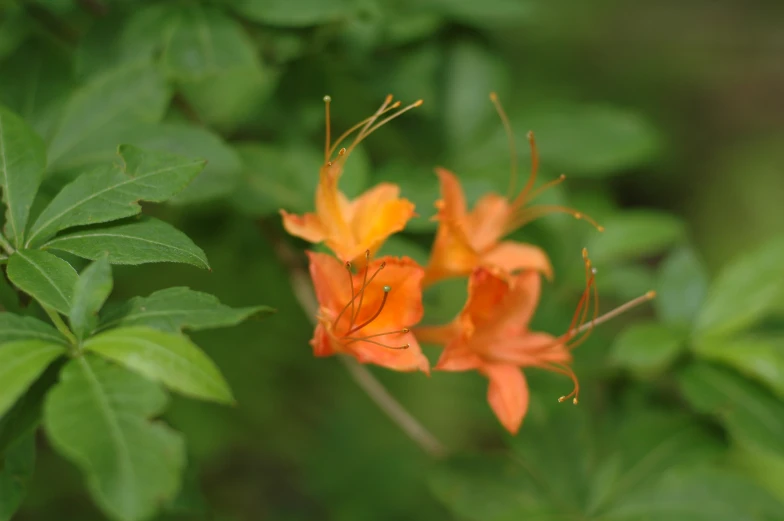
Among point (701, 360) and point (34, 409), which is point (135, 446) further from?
point (701, 360)

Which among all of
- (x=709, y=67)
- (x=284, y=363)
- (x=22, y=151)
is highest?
(x=22, y=151)

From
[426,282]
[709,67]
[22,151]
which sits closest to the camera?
[22,151]

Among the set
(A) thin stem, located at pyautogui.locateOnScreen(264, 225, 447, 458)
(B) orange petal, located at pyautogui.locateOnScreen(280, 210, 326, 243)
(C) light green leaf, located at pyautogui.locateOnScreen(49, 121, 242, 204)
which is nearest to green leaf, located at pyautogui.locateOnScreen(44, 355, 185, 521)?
(B) orange petal, located at pyautogui.locateOnScreen(280, 210, 326, 243)

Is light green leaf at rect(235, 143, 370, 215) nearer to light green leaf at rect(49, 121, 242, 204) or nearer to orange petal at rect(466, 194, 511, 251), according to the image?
light green leaf at rect(49, 121, 242, 204)

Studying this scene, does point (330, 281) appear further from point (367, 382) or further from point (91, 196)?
point (367, 382)

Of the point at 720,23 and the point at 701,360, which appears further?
the point at 720,23

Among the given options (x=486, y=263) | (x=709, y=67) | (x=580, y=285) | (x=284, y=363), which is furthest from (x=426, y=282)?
(x=709, y=67)
